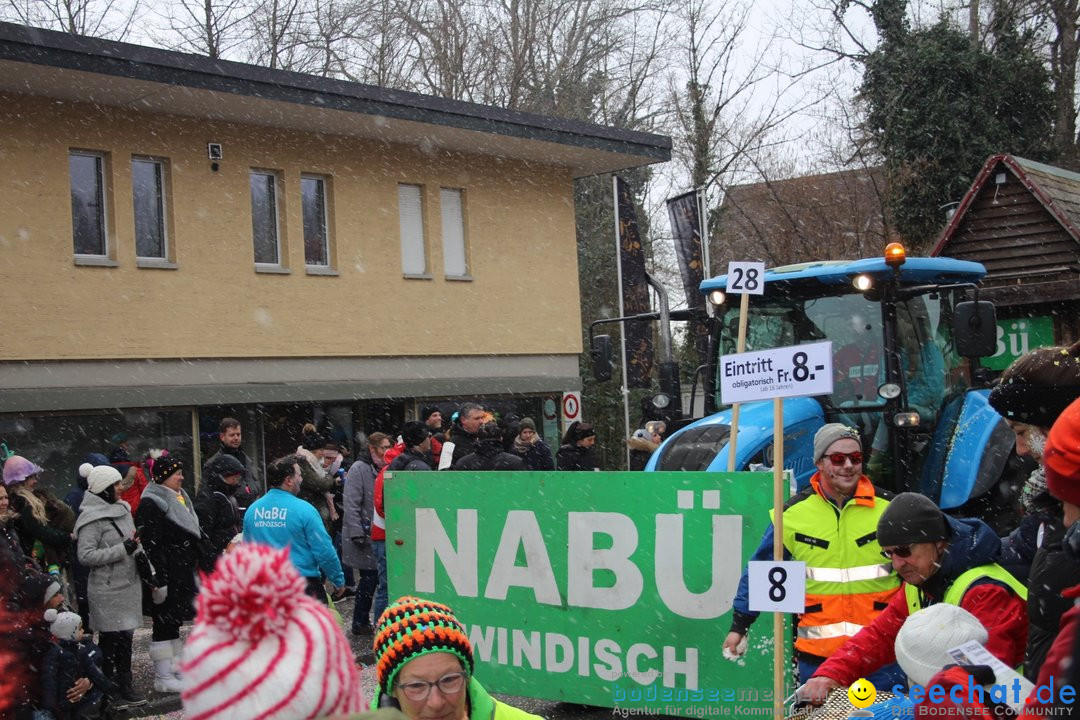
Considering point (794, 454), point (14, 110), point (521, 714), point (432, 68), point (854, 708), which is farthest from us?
point (432, 68)

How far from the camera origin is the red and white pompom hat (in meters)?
1.66

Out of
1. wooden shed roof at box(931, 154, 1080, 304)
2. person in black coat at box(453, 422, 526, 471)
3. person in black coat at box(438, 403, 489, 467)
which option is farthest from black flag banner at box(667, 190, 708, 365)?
person in black coat at box(453, 422, 526, 471)

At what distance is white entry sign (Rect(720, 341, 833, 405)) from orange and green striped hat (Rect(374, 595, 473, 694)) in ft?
8.47

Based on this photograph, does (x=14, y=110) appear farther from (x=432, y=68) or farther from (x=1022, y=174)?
(x=432, y=68)

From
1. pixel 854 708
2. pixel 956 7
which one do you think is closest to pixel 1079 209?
pixel 956 7

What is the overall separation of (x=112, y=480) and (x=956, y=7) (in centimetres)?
2603

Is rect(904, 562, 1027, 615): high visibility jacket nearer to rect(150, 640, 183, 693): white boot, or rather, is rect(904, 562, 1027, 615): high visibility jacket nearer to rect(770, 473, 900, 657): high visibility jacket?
rect(770, 473, 900, 657): high visibility jacket

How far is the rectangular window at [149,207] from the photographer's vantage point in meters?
17.8

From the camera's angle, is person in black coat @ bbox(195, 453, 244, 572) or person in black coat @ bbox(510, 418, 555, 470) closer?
person in black coat @ bbox(195, 453, 244, 572)

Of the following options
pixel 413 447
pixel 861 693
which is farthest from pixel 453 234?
pixel 861 693

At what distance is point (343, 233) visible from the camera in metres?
20.4

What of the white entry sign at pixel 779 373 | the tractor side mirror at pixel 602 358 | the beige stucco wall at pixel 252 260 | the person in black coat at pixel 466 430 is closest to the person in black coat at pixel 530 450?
the person in black coat at pixel 466 430

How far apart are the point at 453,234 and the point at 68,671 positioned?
1582 centimetres

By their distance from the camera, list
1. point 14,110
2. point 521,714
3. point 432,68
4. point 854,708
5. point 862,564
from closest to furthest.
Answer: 1. point 521,714
2. point 854,708
3. point 862,564
4. point 14,110
5. point 432,68
